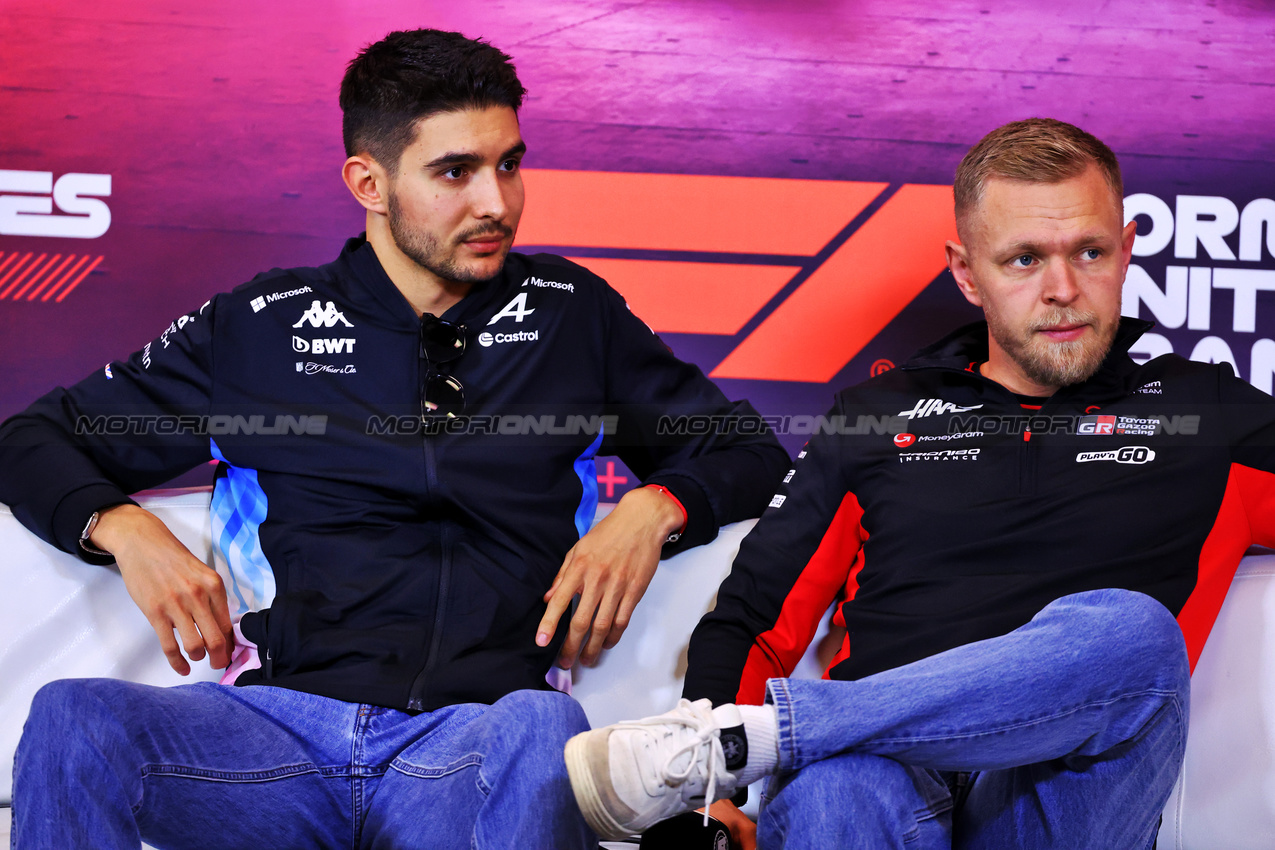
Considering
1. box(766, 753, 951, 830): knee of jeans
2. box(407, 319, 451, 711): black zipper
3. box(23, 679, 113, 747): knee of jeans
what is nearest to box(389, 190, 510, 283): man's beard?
box(407, 319, 451, 711): black zipper

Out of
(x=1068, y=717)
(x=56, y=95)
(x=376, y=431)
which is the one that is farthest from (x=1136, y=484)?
(x=56, y=95)

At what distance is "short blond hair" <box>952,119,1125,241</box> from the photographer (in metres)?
1.67

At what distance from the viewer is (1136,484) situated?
61.4 inches

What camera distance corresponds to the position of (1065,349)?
64.9 inches

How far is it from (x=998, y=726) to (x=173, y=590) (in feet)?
3.53

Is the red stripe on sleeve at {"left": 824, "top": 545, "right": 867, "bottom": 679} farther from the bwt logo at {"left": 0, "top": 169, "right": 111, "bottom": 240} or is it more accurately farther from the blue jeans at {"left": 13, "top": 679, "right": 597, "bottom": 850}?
the bwt logo at {"left": 0, "top": 169, "right": 111, "bottom": 240}

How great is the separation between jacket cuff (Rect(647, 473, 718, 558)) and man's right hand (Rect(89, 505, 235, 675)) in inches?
25.0

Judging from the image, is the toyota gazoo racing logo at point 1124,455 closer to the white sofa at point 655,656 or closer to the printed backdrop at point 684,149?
the white sofa at point 655,656

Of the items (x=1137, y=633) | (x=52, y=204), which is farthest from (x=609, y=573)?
(x=52, y=204)

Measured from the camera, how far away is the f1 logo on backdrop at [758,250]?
244 centimetres

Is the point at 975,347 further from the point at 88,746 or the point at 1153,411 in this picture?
the point at 88,746

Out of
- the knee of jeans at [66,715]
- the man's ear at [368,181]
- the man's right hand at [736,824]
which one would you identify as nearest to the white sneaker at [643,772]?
the man's right hand at [736,824]

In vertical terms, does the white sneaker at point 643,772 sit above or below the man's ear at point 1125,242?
below

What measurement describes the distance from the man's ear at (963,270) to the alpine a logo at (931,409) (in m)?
0.17
